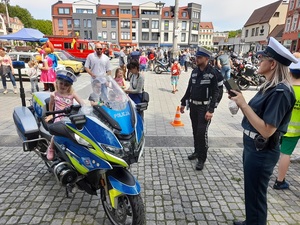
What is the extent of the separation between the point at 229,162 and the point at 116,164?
9.18ft

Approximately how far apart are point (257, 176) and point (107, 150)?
4.60ft

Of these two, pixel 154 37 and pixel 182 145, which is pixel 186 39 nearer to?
pixel 154 37

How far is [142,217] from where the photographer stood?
2242 mm

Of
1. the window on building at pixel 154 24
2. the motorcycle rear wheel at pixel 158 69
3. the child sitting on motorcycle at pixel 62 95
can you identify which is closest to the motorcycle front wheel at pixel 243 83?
the motorcycle rear wheel at pixel 158 69

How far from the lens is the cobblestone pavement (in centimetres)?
274

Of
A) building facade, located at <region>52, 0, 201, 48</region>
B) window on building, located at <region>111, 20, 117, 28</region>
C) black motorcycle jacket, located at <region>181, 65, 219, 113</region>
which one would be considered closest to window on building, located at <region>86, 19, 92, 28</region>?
building facade, located at <region>52, 0, 201, 48</region>

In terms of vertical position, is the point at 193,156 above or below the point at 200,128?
below

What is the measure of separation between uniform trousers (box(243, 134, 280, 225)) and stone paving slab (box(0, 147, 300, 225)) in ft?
1.99

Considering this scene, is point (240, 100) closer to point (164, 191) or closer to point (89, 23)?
point (164, 191)

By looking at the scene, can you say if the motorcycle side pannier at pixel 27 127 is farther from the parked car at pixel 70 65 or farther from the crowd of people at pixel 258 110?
the parked car at pixel 70 65

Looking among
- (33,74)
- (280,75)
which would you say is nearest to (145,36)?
(33,74)

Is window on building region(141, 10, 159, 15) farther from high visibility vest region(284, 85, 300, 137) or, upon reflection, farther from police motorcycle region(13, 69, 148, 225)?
police motorcycle region(13, 69, 148, 225)

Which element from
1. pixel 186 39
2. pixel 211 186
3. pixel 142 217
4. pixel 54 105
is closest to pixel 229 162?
pixel 211 186

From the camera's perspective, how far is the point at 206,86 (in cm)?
360
